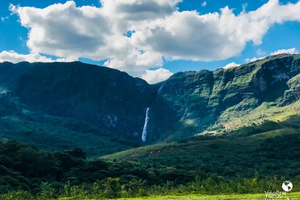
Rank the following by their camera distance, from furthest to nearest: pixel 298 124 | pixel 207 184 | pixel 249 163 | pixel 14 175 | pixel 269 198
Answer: pixel 298 124, pixel 249 163, pixel 14 175, pixel 207 184, pixel 269 198

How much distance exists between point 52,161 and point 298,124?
512ft

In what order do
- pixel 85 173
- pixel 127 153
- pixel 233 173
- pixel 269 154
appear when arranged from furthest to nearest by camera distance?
pixel 127 153, pixel 269 154, pixel 233 173, pixel 85 173

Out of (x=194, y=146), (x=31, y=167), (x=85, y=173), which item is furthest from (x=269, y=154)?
(x=31, y=167)

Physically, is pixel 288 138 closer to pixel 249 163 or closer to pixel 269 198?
pixel 249 163

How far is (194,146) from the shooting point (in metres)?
139

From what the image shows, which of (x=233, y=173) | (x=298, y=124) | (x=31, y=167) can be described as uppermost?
(x=298, y=124)

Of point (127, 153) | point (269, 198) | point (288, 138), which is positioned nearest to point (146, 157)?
point (127, 153)

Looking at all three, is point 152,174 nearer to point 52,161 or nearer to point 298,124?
point 52,161

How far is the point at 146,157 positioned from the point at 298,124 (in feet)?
327

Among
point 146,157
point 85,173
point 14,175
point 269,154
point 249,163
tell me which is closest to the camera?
point 14,175

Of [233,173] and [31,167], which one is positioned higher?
[31,167]

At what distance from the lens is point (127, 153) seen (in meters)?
147

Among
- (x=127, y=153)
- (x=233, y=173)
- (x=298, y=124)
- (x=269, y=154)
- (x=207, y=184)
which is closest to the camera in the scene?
(x=207, y=184)

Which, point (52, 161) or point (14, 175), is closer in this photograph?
point (14, 175)
